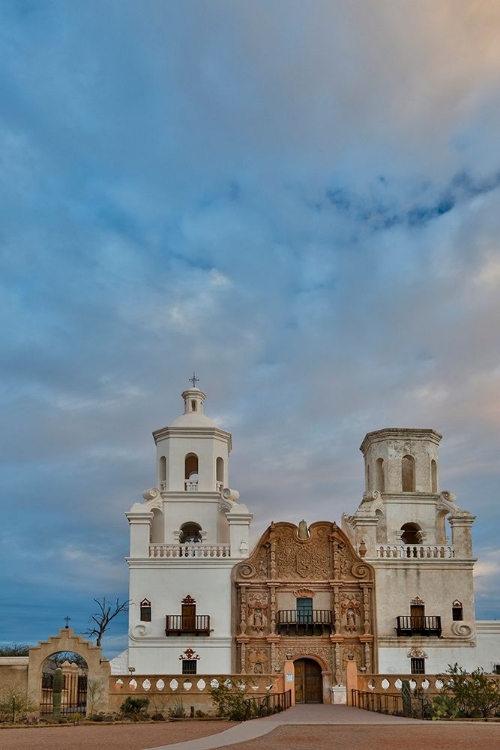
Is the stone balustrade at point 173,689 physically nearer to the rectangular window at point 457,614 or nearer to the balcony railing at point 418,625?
the balcony railing at point 418,625

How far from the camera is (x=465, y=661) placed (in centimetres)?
4247

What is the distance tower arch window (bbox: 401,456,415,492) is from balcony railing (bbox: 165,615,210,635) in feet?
43.4

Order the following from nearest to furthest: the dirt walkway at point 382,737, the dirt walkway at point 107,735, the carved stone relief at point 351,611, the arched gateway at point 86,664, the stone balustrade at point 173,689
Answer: the dirt walkway at point 382,737 → the dirt walkway at point 107,735 → the arched gateway at point 86,664 → the stone balustrade at point 173,689 → the carved stone relief at point 351,611

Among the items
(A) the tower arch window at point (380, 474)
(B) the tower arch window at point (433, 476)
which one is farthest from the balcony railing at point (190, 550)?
(B) the tower arch window at point (433, 476)

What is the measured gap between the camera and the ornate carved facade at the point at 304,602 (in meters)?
42.2

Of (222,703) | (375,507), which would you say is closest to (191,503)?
(375,507)

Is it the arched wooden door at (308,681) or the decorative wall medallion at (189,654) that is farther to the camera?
the arched wooden door at (308,681)

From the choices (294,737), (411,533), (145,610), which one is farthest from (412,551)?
(294,737)

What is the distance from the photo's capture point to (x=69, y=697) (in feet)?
119

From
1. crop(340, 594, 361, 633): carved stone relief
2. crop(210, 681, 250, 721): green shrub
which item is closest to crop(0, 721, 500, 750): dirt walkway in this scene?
crop(210, 681, 250, 721): green shrub

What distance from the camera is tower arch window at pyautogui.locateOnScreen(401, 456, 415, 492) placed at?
1884 inches

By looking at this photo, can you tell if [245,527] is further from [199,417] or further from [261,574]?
[199,417]

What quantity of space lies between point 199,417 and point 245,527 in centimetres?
699

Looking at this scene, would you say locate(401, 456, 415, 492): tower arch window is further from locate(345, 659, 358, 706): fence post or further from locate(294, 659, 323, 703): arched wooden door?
locate(345, 659, 358, 706): fence post
